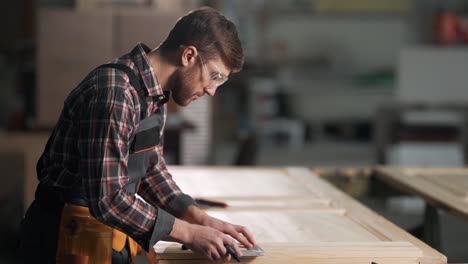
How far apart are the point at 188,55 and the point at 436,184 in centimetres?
145

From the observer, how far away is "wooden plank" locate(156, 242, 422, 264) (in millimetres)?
1988

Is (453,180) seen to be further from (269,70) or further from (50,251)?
(269,70)

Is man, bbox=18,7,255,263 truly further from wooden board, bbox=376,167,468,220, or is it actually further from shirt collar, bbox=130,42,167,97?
wooden board, bbox=376,167,468,220

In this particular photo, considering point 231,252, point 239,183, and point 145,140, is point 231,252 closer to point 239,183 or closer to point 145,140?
point 145,140

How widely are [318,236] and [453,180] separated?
1128 millimetres

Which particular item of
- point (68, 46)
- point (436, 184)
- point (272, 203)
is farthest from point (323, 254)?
point (68, 46)

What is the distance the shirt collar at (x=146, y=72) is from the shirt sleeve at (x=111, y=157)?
70mm

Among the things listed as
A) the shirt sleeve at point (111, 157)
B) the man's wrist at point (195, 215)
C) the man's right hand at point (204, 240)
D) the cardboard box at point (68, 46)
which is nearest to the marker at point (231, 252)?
the man's right hand at point (204, 240)

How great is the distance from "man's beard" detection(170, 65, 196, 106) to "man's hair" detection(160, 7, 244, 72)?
60mm

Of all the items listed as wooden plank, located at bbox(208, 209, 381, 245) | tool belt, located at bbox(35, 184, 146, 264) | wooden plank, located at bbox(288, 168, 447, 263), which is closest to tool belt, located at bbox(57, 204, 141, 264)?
tool belt, located at bbox(35, 184, 146, 264)

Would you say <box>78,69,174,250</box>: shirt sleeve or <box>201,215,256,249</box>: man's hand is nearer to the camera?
<box>78,69,174,250</box>: shirt sleeve

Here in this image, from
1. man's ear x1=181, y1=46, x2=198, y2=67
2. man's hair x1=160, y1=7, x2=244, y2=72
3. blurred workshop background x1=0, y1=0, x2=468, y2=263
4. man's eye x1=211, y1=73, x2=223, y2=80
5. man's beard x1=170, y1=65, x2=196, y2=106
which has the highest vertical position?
man's hair x1=160, y1=7, x2=244, y2=72

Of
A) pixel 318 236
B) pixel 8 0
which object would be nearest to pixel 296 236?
pixel 318 236

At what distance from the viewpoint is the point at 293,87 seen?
10773 millimetres
